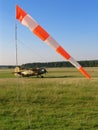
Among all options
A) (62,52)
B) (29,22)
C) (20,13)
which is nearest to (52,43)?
(62,52)

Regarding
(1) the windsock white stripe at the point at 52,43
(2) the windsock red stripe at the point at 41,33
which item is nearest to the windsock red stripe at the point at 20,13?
(2) the windsock red stripe at the point at 41,33

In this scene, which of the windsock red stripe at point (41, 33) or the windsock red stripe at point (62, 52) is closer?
the windsock red stripe at point (41, 33)

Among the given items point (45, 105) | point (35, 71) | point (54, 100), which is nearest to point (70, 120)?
point (45, 105)

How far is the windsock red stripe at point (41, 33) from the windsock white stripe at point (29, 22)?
85 mm

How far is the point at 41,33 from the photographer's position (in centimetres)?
705

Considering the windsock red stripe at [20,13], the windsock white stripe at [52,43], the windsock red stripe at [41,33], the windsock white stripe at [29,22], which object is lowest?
the windsock white stripe at [52,43]

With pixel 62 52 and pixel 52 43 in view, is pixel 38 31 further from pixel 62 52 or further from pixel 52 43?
pixel 62 52

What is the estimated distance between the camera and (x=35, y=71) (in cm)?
5622

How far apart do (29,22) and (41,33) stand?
0.36 metres

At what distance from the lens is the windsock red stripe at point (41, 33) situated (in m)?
7.04

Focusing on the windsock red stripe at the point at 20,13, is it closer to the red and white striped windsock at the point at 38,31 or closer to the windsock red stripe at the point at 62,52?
the red and white striped windsock at the point at 38,31

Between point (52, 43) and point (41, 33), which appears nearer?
point (41, 33)

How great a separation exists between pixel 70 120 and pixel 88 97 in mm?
6422

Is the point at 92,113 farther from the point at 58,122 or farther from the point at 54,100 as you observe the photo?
the point at 54,100
